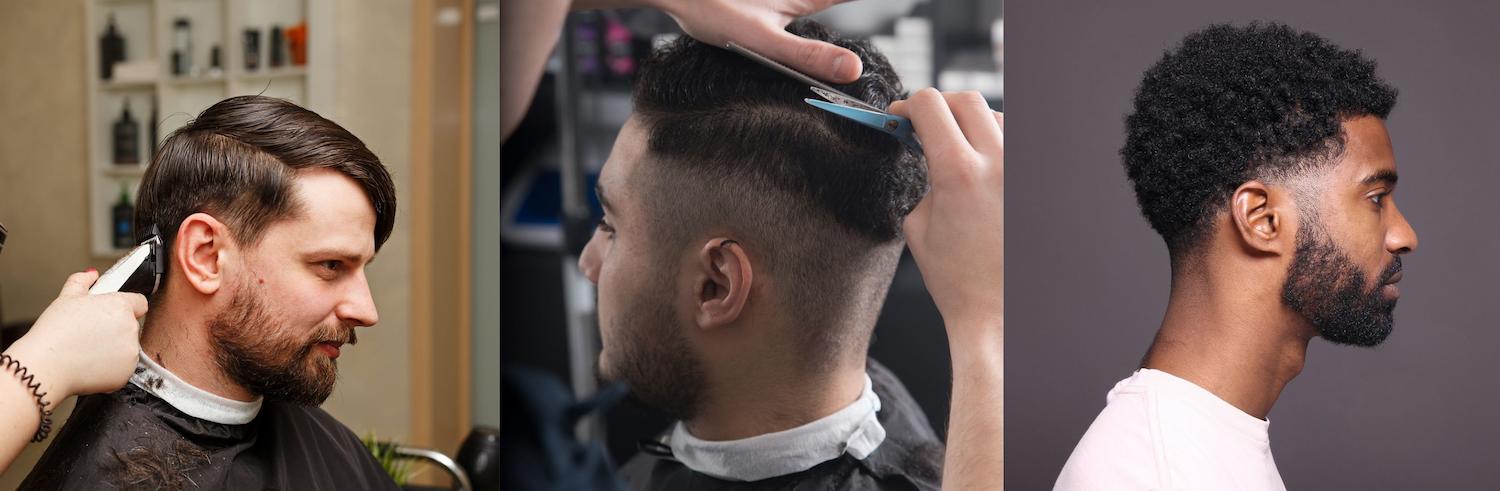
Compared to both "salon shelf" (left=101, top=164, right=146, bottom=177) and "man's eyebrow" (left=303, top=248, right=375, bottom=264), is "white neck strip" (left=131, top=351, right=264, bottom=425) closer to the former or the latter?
"man's eyebrow" (left=303, top=248, right=375, bottom=264)

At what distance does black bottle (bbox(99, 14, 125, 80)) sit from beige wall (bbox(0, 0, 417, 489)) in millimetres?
78

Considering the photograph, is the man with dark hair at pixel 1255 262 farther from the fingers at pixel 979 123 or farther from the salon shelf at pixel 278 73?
the salon shelf at pixel 278 73

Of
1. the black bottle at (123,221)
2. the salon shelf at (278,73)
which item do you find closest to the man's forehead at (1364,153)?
the salon shelf at (278,73)

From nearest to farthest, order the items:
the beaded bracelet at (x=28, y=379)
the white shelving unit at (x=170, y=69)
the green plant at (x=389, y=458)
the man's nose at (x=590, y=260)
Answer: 1. the beaded bracelet at (x=28, y=379)
2. the man's nose at (x=590, y=260)
3. the green plant at (x=389, y=458)
4. the white shelving unit at (x=170, y=69)

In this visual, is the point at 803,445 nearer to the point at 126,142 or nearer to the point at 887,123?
the point at 887,123

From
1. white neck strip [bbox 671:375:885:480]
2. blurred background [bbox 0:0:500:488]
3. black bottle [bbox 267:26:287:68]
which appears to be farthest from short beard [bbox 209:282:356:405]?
black bottle [bbox 267:26:287:68]

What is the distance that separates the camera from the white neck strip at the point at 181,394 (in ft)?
5.09

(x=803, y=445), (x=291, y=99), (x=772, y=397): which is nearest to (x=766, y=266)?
(x=772, y=397)

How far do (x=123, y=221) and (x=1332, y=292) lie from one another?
12.7ft

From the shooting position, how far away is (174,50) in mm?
3947

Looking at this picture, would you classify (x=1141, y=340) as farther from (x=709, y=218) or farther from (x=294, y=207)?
(x=294, y=207)

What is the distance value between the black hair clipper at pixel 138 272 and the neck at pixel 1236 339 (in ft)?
6.16

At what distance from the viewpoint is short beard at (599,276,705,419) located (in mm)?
2375

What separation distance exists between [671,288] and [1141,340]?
1.26 m
